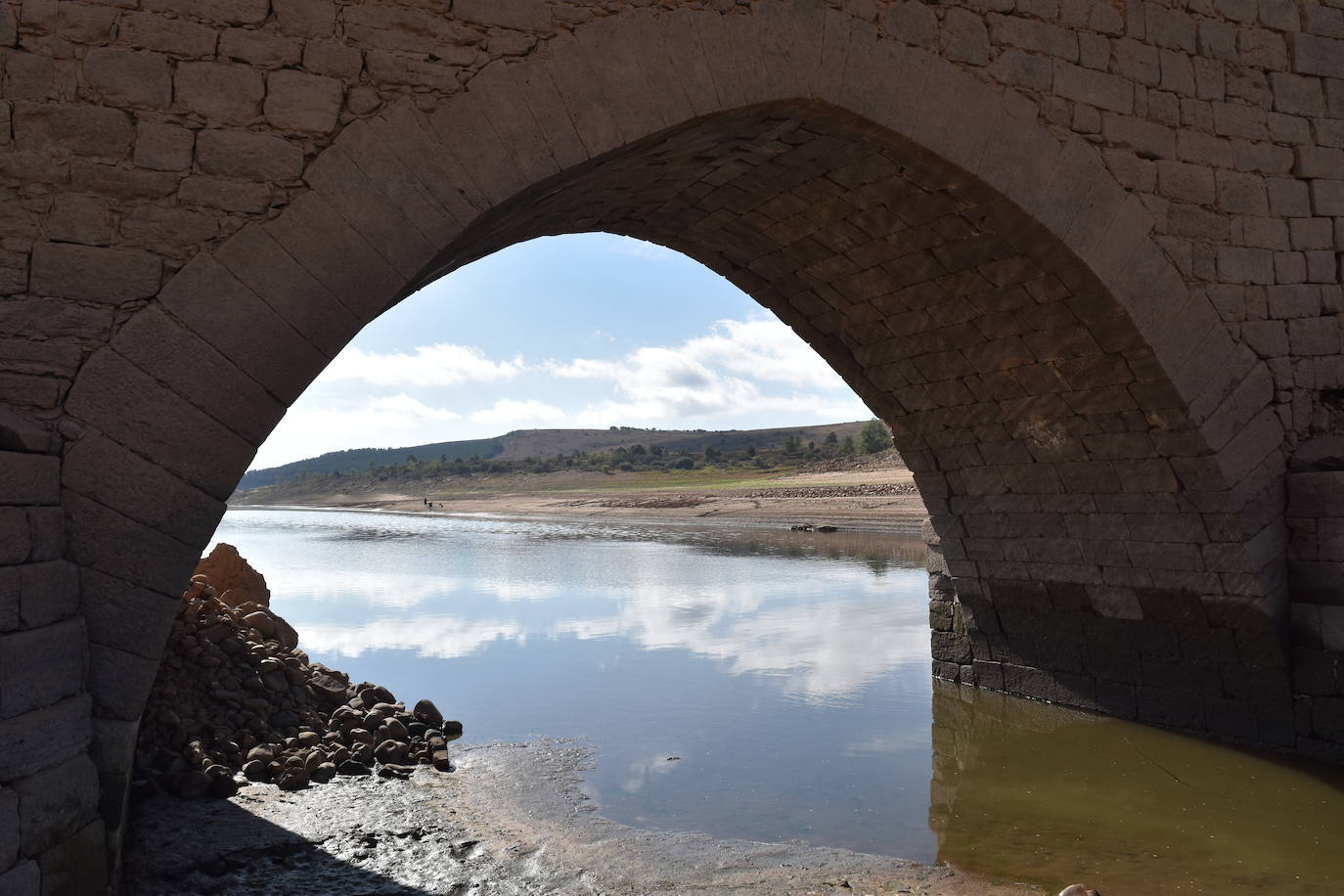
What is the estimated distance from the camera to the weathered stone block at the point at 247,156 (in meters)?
3.90

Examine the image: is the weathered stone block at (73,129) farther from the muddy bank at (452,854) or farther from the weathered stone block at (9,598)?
the muddy bank at (452,854)

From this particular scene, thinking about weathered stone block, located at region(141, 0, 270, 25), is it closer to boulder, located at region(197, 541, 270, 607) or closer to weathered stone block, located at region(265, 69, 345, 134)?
weathered stone block, located at region(265, 69, 345, 134)

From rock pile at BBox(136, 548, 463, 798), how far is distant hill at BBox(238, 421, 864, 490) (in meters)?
79.5

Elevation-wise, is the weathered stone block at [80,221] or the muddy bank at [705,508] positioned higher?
the weathered stone block at [80,221]

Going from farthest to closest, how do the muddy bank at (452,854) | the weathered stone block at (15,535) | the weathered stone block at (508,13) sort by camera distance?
the muddy bank at (452,854) → the weathered stone block at (508,13) → the weathered stone block at (15,535)

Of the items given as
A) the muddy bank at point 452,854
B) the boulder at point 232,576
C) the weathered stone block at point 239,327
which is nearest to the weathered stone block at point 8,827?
the muddy bank at point 452,854

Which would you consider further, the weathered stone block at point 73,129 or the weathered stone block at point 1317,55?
the weathered stone block at point 1317,55

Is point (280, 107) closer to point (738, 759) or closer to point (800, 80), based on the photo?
point (800, 80)

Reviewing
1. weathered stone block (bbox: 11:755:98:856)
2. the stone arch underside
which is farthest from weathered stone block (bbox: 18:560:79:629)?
weathered stone block (bbox: 11:755:98:856)

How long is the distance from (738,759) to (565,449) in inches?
4592

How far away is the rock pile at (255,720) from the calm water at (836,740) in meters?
0.78

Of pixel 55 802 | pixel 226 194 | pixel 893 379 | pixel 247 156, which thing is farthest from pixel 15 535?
pixel 893 379

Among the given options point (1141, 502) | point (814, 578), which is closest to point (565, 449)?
point (814, 578)

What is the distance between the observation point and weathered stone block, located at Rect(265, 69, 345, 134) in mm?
4004
